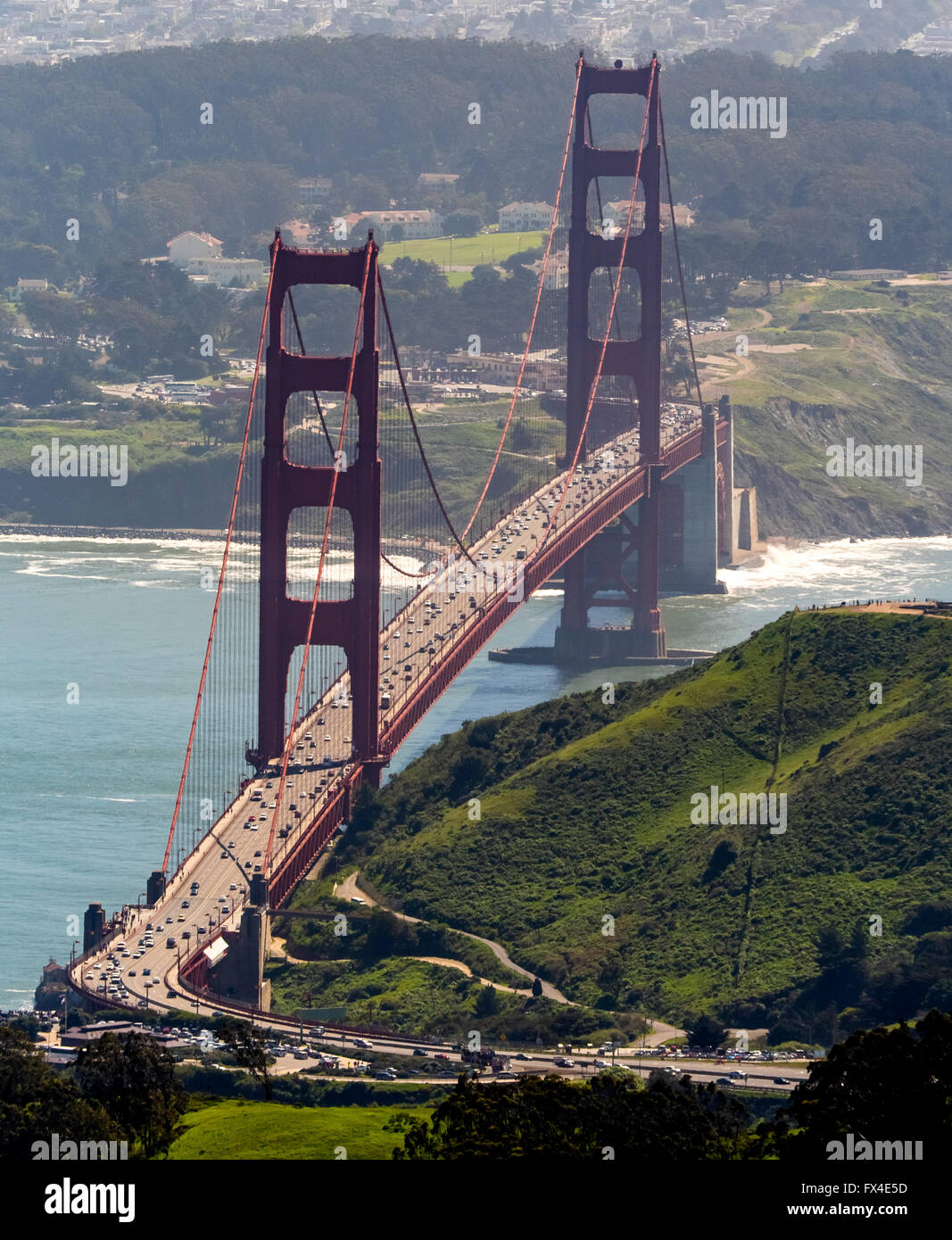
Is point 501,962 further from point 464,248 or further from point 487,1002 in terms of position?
point 464,248

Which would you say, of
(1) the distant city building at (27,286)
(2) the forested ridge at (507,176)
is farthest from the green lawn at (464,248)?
(1) the distant city building at (27,286)

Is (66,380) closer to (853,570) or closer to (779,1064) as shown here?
(853,570)

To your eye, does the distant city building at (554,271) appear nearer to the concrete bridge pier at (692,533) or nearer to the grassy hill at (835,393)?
the grassy hill at (835,393)

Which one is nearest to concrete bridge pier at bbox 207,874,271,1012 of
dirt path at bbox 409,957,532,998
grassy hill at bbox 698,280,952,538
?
dirt path at bbox 409,957,532,998

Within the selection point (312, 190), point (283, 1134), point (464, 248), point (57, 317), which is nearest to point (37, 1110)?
point (283, 1134)

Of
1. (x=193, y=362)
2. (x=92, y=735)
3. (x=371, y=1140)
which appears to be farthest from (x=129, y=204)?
(x=371, y=1140)

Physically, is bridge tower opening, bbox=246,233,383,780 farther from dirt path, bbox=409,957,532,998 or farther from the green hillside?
dirt path, bbox=409,957,532,998
